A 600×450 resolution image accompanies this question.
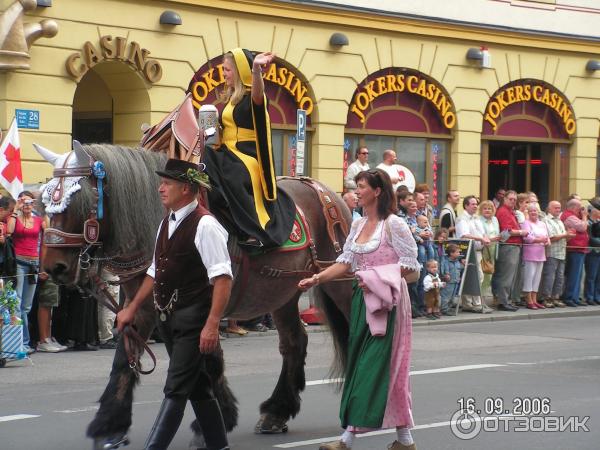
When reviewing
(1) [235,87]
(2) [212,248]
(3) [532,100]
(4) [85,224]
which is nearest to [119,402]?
(4) [85,224]

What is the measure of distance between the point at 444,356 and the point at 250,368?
2412mm

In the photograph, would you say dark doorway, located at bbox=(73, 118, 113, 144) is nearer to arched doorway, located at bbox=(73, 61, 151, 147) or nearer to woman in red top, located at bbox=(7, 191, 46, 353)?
arched doorway, located at bbox=(73, 61, 151, 147)

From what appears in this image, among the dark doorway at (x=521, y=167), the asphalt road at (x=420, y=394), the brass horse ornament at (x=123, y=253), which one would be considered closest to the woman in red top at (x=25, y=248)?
the asphalt road at (x=420, y=394)

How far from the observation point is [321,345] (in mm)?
16297

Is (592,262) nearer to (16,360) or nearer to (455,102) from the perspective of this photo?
(455,102)

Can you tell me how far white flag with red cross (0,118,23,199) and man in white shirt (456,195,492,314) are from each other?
8148mm

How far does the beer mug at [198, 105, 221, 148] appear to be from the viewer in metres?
9.39

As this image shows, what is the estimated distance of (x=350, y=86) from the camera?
980 inches

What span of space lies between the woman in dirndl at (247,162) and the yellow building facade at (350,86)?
10561mm

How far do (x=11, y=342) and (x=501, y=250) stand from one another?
10.2 meters


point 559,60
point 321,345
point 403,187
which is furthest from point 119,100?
point 559,60

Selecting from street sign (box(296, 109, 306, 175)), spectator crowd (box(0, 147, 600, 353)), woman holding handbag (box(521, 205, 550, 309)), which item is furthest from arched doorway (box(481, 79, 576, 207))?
street sign (box(296, 109, 306, 175))

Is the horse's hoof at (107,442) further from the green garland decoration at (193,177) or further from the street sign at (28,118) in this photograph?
the street sign at (28,118)
